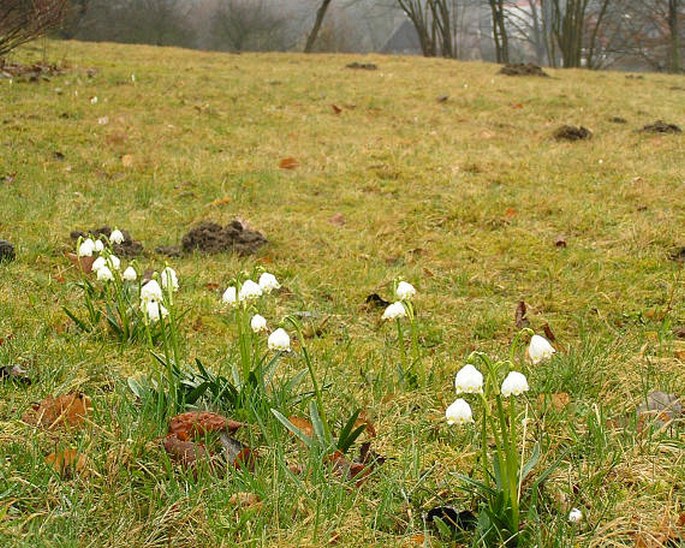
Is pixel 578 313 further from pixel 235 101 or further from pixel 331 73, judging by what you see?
pixel 331 73

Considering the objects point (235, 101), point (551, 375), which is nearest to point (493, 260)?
point (551, 375)

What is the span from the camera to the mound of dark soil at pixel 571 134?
918 centimetres

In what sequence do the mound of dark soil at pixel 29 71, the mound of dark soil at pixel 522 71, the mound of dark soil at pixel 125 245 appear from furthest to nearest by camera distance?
the mound of dark soil at pixel 522 71
the mound of dark soil at pixel 29 71
the mound of dark soil at pixel 125 245

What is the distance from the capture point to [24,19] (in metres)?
10.7

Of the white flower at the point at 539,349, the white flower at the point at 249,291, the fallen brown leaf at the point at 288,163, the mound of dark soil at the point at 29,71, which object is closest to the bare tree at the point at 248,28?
the mound of dark soil at the point at 29,71

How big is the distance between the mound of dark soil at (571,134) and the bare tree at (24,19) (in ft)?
25.5

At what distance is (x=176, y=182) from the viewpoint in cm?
696

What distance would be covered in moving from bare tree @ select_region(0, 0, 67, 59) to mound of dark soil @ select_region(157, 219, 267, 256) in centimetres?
725

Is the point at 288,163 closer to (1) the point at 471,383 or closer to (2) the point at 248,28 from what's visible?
(1) the point at 471,383

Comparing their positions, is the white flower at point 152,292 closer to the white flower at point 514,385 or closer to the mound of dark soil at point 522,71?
the white flower at point 514,385

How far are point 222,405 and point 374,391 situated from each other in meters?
0.61

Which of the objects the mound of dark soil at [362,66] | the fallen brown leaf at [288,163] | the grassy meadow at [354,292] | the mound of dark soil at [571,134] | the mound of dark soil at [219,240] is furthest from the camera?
the mound of dark soil at [362,66]

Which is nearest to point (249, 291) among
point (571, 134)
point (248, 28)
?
point (571, 134)

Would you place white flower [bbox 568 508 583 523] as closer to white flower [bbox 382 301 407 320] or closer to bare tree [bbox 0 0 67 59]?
white flower [bbox 382 301 407 320]
